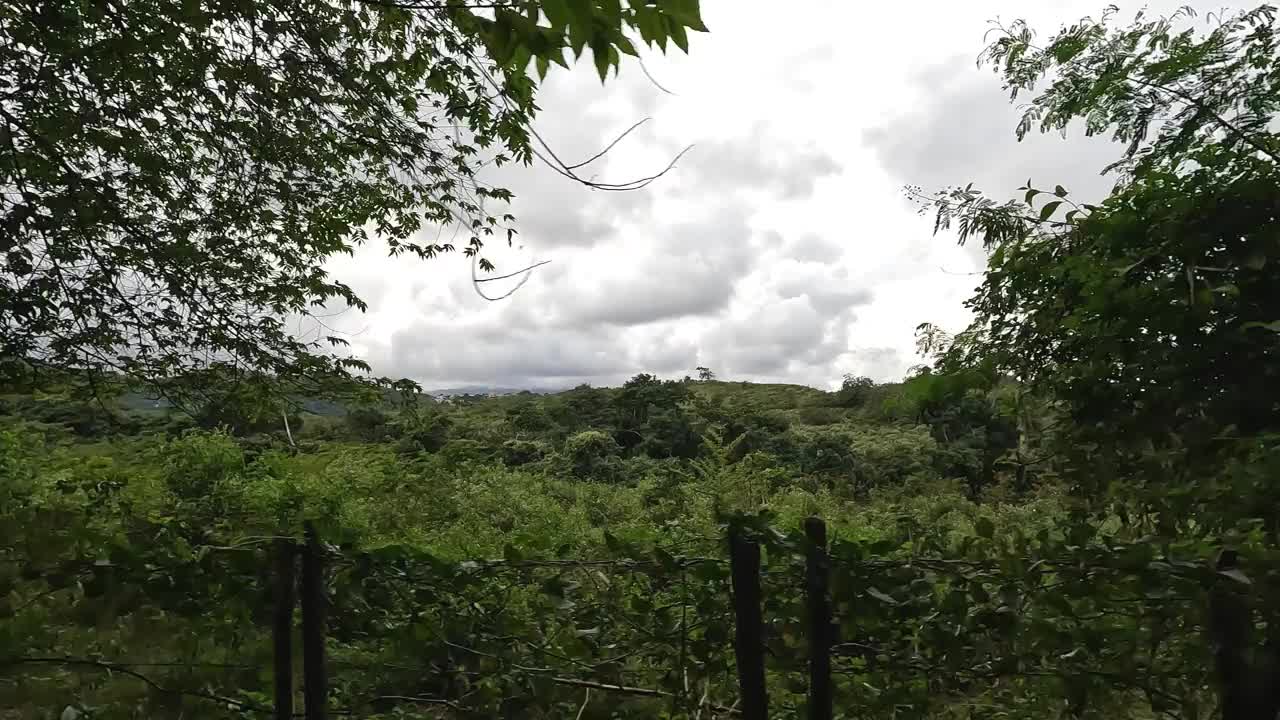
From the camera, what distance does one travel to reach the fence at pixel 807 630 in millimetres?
1485

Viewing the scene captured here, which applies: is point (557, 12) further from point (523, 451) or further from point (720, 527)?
point (523, 451)

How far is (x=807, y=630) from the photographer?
172 cm

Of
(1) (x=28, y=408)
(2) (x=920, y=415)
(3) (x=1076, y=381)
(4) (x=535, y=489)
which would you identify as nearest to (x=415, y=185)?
(2) (x=920, y=415)

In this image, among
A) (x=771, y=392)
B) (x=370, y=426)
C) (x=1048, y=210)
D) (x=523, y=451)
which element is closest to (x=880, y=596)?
(x=1048, y=210)

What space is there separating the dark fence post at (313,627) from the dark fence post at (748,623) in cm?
112

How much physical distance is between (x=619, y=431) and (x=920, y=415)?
18.4 m

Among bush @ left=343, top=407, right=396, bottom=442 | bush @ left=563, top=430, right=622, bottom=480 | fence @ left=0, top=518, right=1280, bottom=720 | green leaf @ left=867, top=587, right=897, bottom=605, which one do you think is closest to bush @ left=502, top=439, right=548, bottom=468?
bush @ left=563, top=430, right=622, bottom=480

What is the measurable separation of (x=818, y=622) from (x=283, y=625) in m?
1.43

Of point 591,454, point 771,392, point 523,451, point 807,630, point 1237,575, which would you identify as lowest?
point 807,630

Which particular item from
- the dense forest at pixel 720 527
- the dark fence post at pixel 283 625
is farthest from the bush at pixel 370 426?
the dark fence post at pixel 283 625

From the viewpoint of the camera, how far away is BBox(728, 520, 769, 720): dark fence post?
1.71 meters

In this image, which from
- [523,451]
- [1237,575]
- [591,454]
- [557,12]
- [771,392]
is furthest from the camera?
[771,392]

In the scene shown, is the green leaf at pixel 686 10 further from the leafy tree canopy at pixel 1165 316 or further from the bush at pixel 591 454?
the bush at pixel 591 454

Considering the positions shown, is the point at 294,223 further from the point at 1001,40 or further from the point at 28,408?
the point at 28,408
